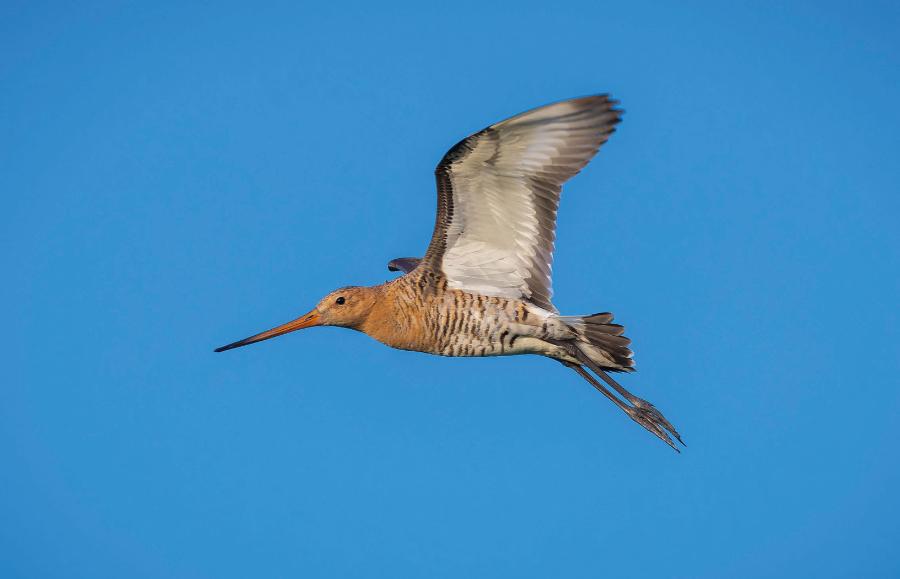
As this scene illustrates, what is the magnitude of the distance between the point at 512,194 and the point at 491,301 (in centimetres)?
114

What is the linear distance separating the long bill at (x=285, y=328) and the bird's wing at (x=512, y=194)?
4.37ft

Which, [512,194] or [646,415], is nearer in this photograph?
[512,194]

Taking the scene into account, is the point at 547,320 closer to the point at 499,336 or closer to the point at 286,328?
the point at 499,336

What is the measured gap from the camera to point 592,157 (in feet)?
35.0

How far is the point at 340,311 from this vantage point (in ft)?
38.7

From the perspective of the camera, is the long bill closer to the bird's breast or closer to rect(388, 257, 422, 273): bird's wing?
the bird's breast

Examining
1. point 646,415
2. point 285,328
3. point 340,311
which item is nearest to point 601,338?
point 646,415

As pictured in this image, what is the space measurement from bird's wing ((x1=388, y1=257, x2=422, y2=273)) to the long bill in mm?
1496

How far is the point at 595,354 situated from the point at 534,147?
90.5 inches

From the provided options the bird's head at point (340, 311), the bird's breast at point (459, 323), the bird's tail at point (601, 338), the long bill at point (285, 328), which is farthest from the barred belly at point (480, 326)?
the long bill at point (285, 328)

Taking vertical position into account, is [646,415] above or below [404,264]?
below

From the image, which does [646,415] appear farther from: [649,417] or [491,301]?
[491,301]

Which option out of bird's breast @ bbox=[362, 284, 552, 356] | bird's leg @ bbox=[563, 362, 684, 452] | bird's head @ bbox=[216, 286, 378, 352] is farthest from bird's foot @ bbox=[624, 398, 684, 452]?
bird's head @ bbox=[216, 286, 378, 352]

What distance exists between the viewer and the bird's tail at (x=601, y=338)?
456 inches
